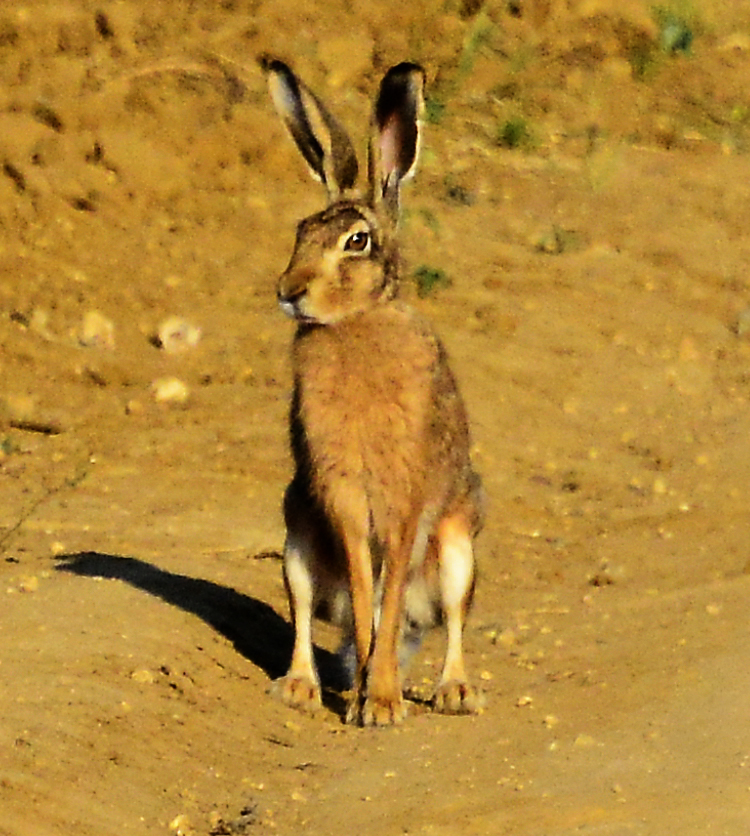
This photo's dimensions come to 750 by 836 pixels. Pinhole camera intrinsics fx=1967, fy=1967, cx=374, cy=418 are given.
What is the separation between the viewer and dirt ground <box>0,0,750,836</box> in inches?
195

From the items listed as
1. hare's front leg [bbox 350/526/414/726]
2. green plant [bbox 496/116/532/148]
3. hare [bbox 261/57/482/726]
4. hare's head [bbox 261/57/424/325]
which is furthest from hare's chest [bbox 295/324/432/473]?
green plant [bbox 496/116/532/148]

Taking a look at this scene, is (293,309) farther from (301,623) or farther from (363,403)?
(301,623)

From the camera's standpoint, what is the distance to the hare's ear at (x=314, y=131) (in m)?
6.25

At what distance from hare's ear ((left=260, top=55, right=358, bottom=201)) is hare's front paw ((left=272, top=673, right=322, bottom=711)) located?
1.55 meters

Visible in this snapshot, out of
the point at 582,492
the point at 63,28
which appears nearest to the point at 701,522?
the point at 582,492

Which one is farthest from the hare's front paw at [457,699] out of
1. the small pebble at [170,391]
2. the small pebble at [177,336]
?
the small pebble at [177,336]

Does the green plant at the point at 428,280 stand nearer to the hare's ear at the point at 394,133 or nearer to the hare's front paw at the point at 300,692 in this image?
the hare's ear at the point at 394,133

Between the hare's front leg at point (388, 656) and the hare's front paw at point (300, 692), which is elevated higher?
the hare's front leg at point (388, 656)

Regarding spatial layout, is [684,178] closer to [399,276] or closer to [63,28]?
[63,28]

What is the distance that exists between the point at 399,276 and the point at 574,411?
3.18 m

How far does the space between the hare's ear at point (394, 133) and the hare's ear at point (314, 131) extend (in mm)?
107

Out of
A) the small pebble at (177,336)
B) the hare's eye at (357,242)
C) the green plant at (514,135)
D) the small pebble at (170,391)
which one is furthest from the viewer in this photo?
the green plant at (514,135)

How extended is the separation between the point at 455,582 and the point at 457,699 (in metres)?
0.44

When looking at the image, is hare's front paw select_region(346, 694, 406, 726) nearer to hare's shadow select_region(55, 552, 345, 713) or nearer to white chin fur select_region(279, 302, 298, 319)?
hare's shadow select_region(55, 552, 345, 713)
